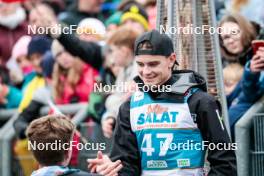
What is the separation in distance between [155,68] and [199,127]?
0.50 metres

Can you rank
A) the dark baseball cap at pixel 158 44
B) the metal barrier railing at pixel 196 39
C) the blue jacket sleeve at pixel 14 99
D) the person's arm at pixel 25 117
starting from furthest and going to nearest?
1. the blue jacket sleeve at pixel 14 99
2. the person's arm at pixel 25 117
3. the metal barrier railing at pixel 196 39
4. the dark baseball cap at pixel 158 44

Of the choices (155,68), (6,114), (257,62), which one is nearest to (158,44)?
(155,68)

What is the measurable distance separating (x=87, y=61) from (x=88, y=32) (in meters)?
0.70

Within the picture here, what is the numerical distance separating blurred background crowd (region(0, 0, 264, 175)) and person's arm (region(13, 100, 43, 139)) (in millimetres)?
11

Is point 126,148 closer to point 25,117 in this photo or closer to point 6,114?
point 25,117

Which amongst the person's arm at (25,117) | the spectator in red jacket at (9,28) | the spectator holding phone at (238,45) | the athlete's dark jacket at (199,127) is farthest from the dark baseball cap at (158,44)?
the spectator in red jacket at (9,28)

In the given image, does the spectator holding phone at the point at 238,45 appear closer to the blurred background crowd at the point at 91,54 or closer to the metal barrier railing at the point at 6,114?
the blurred background crowd at the point at 91,54

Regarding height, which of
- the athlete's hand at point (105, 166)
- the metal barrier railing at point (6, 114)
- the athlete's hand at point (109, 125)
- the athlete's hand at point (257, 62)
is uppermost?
the athlete's hand at point (257, 62)

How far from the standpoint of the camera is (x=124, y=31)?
9.02m

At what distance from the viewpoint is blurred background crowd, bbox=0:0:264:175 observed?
27.7 ft

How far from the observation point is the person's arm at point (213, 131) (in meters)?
6.34

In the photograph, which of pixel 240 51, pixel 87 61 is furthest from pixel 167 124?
pixel 87 61

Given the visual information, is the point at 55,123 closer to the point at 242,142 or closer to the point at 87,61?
the point at 242,142

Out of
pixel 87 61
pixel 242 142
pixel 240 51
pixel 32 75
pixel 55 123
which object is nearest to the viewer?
pixel 55 123
